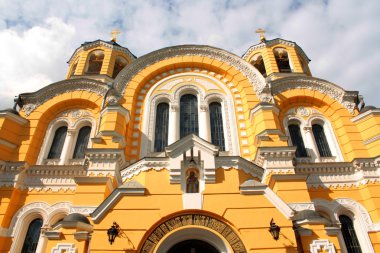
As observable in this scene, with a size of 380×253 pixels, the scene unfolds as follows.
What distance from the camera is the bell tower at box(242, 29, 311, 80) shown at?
66.5 ft

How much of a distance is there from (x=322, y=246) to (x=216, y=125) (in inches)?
306

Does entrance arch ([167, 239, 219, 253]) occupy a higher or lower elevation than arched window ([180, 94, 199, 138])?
lower

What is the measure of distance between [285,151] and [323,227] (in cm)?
394

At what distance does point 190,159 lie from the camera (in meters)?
10.8

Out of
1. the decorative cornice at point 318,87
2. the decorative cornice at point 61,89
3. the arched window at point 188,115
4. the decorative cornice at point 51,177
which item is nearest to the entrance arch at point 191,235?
the decorative cornice at point 51,177

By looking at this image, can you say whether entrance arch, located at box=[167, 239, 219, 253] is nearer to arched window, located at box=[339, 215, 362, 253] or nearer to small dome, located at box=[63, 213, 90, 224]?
small dome, located at box=[63, 213, 90, 224]

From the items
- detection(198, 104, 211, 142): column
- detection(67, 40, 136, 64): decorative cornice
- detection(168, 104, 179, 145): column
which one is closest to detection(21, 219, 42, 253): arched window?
detection(168, 104, 179, 145): column

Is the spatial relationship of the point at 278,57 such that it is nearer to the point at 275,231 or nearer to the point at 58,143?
the point at 58,143

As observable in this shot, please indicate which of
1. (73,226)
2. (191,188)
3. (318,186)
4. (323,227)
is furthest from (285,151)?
(73,226)

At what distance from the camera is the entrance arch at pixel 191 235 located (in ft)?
30.3

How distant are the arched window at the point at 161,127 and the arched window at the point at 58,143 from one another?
187 inches

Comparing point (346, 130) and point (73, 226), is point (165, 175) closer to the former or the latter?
point (73, 226)

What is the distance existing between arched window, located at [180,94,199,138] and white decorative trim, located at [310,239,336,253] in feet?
24.5

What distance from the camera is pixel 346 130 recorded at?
15.8 meters
